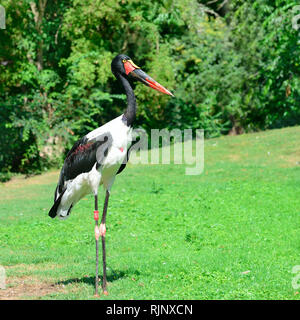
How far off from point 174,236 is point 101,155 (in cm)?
329

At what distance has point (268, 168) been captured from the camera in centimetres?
1584

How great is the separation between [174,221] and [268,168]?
6.07 m

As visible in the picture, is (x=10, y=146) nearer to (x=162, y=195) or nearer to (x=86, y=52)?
(x=86, y=52)

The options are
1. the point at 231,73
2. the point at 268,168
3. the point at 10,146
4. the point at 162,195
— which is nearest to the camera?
the point at 162,195

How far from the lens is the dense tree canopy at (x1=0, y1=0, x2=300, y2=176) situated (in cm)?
1870

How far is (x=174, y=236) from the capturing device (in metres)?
9.40

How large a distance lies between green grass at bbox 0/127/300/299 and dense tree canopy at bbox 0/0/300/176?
3304 millimetres

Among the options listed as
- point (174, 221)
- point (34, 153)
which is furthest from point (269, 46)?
point (174, 221)

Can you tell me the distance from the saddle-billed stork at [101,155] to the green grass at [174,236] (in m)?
0.80

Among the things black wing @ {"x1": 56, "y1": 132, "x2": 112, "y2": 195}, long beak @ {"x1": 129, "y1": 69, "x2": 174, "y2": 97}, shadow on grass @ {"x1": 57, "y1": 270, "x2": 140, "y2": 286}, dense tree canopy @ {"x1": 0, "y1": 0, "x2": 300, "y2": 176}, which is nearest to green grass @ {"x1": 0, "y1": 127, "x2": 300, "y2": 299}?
shadow on grass @ {"x1": 57, "y1": 270, "x2": 140, "y2": 286}

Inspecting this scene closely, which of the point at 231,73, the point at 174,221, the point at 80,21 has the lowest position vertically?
the point at 174,221

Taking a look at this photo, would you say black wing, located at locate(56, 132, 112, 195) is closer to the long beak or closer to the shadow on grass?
the long beak

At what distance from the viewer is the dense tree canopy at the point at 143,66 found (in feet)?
61.4

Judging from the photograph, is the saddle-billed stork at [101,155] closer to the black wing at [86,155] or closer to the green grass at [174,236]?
the black wing at [86,155]
